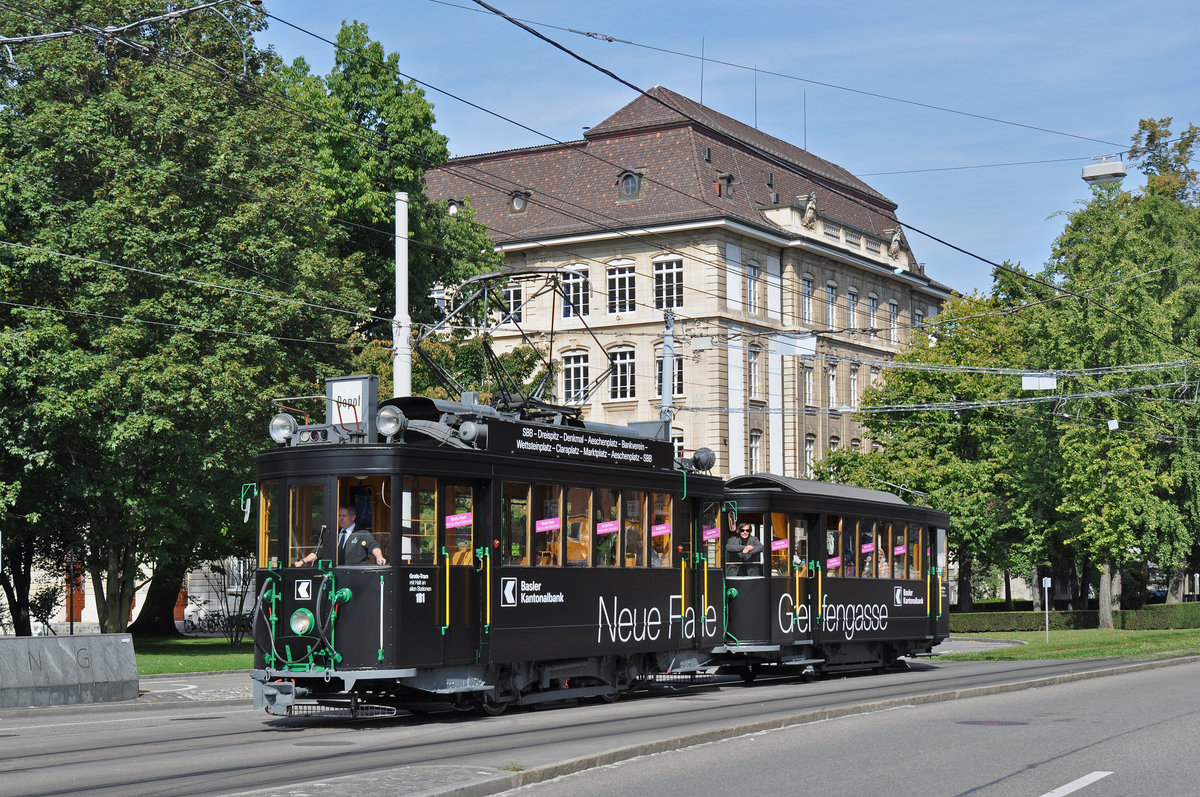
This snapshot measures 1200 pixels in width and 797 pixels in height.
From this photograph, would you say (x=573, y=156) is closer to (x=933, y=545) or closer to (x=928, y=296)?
(x=928, y=296)

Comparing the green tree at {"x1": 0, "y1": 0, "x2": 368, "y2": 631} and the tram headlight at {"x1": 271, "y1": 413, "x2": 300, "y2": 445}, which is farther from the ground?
the green tree at {"x1": 0, "y1": 0, "x2": 368, "y2": 631}

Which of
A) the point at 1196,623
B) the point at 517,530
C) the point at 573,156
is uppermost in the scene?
the point at 573,156

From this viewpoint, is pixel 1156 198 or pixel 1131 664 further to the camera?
pixel 1156 198

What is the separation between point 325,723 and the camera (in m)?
16.7

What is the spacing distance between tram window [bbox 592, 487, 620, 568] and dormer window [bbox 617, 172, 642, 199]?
48.0m

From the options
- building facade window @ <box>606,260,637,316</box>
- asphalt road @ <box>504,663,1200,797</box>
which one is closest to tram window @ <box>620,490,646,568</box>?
asphalt road @ <box>504,663,1200,797</box>

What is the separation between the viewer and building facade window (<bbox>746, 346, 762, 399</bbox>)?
66438 millimetres

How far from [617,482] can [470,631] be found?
3.14 meters

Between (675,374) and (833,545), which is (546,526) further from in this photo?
(675,374)

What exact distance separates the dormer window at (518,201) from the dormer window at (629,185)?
4.78 m

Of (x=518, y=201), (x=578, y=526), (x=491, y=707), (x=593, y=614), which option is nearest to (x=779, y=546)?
(x=593, y=614)

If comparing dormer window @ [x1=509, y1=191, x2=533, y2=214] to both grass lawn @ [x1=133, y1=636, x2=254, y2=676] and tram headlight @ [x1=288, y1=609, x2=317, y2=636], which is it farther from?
tram headlight @ [x1=288, y1=609, x2=317, y2=636]

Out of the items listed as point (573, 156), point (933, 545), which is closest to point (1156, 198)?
point (573, 156)

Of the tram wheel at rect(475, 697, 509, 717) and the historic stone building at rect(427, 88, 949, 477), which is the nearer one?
the tram wheel at rect(475, 697, 509, 717)
